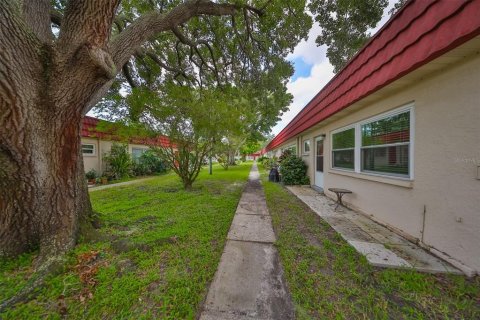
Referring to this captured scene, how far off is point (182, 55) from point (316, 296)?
344 inches

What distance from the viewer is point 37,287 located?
1775mm

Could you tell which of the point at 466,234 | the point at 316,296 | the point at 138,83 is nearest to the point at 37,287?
the point at 316,296

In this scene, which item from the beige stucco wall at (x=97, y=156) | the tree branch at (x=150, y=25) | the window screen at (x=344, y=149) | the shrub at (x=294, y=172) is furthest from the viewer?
the beige stucco wall at (x=97, y=156)

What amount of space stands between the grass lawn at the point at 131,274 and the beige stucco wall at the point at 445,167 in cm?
307

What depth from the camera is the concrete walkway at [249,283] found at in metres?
1.54

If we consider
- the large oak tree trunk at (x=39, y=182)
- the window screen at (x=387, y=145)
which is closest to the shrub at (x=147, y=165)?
the large oak tree trunk at (x=39, y=182)

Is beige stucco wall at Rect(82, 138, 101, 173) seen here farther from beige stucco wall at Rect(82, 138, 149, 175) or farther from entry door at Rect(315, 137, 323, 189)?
entry door at Rect(315, 137, 323, 189)

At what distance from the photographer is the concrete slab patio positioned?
7.10ft

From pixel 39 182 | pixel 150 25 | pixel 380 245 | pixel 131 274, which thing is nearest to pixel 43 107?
pixel 39 182

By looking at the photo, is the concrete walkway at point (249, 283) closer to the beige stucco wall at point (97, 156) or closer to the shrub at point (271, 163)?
the shrub at point (271, 163)

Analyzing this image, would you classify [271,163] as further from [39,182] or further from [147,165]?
[39,182]

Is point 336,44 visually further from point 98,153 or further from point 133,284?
point 98,153

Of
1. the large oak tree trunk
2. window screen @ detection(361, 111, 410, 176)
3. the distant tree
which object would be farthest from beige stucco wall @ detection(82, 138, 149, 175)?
window screen @ detection(361, 111, 410, 176)

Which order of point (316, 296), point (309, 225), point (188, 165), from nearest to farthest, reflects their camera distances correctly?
point (316, 296), point (309, 225), point (188, 165)
